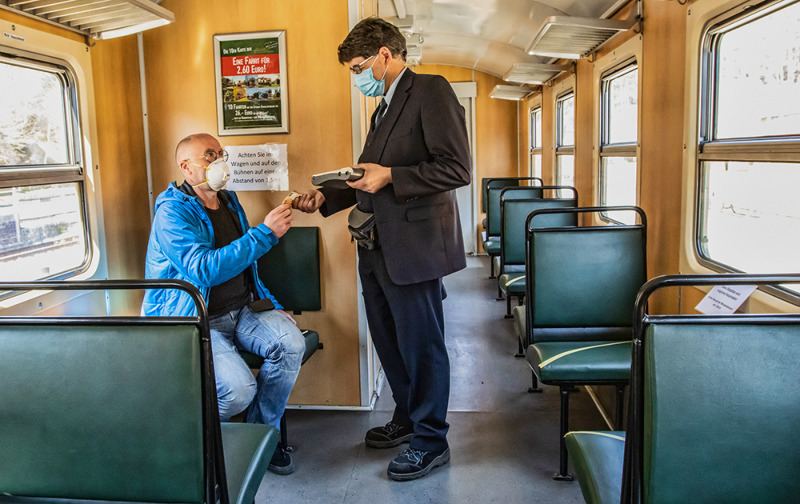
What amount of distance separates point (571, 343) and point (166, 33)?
8.77 ft

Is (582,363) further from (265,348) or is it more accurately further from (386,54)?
(386,54)

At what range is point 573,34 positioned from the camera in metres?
4.28

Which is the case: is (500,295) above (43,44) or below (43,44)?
below

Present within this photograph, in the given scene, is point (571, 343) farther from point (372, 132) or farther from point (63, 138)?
point (63, 138)

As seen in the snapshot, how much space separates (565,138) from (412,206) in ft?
15.0

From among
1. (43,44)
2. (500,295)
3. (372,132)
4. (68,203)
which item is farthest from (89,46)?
(500,295)

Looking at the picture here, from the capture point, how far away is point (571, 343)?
9.93 ft

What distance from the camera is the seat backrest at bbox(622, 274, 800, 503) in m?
1.51

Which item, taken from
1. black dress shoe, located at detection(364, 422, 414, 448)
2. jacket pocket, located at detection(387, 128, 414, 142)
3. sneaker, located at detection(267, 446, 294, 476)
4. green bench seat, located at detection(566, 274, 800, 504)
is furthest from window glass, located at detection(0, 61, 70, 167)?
green bench seat, located at detection(566, 274, 800, 504)

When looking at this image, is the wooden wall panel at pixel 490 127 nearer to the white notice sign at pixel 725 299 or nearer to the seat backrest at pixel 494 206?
the seat backrest at pixel 494 206

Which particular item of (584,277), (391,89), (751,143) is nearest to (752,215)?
(751,143)

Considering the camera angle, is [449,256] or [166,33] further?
[166,33]

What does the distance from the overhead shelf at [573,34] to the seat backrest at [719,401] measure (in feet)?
9.37

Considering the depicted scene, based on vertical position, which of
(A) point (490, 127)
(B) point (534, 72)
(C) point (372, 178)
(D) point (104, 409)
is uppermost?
(B) point (534, 72)
